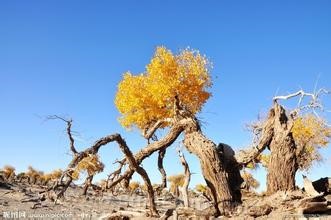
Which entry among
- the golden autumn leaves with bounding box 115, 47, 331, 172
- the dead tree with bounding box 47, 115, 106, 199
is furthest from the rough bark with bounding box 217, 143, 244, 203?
the golden autumn leaves with bounding box 115, 47, 331, 172

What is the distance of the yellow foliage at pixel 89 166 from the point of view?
1196cm

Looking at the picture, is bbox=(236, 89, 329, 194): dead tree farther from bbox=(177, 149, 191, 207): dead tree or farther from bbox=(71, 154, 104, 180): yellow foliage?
bbox=(71, 154, 104, 180): yellow foliage

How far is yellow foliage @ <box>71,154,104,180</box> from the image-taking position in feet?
39.2

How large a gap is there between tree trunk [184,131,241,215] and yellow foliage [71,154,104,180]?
4949mm

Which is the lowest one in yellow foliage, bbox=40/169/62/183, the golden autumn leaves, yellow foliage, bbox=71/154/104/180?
yellow foliage, bbox=71/154/104/180

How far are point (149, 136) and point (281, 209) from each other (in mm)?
7954

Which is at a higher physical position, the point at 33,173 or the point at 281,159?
the point at 33,173

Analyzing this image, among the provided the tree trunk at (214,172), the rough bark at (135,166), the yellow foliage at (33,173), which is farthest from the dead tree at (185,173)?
the yellow foliage at (33,173)

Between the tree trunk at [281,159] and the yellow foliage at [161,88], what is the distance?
24694 millimetres

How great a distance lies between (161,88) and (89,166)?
98.7ft

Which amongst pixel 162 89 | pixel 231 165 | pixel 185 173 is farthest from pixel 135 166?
pixel 162 89

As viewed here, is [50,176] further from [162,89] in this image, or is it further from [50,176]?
[162,89]

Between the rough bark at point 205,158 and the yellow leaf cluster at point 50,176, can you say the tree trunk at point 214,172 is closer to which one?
the rough bark at point 205,158

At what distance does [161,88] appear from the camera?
140ft
